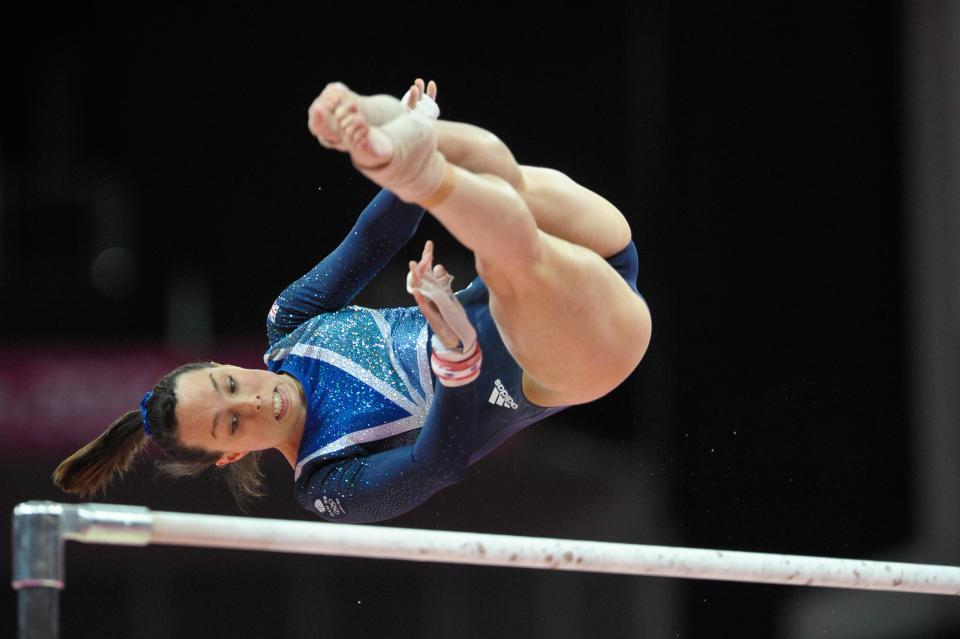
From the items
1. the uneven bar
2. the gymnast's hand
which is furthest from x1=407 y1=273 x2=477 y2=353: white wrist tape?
the uneven bar

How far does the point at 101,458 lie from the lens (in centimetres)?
278

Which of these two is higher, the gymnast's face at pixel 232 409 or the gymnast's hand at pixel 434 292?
the gymnast's hand at pixel 434 292

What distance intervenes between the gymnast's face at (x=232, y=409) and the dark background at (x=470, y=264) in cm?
165

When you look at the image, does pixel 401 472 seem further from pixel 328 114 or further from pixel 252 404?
pixel 328 114

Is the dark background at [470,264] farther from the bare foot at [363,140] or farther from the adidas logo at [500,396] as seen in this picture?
the bare foot at [363,140]

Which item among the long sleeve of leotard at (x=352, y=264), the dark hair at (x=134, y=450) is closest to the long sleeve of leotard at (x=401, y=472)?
the dark hair at (x=134, y=450)

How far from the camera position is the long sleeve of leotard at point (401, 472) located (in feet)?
7.84

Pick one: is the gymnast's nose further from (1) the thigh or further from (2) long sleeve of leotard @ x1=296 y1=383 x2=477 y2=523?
(1) the thigh

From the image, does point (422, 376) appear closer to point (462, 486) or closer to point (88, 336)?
point (462, 486)

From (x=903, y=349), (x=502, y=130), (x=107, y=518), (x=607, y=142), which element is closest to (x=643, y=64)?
(x=607, y=142)

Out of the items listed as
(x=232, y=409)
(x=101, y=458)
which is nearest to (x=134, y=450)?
(x=101, y=458)

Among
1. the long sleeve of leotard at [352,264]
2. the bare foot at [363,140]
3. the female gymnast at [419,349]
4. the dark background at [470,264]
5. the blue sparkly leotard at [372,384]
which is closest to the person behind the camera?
the bare foot at [363,140]

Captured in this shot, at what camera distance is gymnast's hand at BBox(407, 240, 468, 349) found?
2.18m

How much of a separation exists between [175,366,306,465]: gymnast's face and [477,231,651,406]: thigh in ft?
1.79
